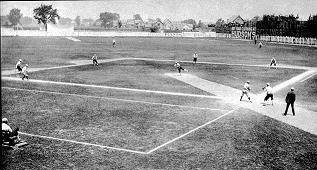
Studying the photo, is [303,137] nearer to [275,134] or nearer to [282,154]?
[275,134]

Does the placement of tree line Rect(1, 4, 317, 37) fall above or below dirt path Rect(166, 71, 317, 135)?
above

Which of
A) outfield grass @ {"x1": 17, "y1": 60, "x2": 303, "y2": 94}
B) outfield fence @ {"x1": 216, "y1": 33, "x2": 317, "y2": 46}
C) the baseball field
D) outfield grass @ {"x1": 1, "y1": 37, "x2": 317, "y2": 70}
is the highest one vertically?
outfield fence @ {"x1": 216, "y1": 33, "x2": 317, "y2": 46}

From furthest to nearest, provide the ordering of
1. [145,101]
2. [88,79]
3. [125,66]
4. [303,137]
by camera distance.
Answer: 1. [125,66]
2. [88,79]
3. [145,101]
4. [303,137]

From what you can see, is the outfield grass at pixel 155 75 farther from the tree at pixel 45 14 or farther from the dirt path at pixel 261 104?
the tree at pixel 45 14

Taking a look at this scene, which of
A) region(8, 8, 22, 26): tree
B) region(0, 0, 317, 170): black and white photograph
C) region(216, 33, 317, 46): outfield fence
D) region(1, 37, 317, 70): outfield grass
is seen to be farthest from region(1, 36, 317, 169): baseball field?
region(8, 8, 22, 26): tree

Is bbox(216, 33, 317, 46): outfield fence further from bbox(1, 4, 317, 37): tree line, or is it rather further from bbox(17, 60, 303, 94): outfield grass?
bbox(17, 60, 303, 94): outfield grass

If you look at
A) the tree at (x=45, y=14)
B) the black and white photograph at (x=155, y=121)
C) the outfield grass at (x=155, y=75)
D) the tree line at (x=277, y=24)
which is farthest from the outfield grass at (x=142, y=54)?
the tree at (x=45, y=14)

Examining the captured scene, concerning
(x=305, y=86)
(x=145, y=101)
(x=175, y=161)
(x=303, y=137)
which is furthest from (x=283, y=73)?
(x=175, y=161)
